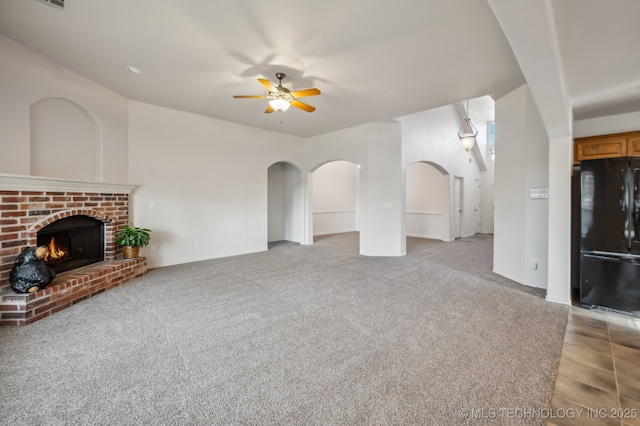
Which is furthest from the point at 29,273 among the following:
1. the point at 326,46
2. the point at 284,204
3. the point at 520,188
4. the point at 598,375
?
the point at 520,188

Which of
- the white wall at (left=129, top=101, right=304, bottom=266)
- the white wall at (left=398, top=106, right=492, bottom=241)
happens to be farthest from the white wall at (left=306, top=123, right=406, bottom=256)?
the white wall at (left=129, top=101, right=304, bottom=266)

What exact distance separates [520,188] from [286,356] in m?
4.11

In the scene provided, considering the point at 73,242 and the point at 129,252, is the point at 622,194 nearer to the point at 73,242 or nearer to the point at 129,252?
the point at 129,252

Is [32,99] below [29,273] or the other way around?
the other way around

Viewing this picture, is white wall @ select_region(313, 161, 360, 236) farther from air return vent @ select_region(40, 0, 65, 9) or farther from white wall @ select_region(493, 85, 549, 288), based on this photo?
air return vent @ select_region(40, 0, 65, 9)

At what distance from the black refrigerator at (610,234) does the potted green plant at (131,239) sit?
6177 mm

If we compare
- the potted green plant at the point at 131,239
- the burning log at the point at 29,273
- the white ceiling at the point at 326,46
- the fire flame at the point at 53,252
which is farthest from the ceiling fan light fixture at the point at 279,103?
the fire flame at the point at 53,252

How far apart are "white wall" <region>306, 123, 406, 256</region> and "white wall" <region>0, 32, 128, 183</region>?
15.6ft

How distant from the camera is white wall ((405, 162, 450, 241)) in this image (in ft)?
26.7

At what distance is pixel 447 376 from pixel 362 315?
1.10 m

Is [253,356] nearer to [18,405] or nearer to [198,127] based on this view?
[18,405]

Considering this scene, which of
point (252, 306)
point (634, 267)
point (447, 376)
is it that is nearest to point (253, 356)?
point (252, 306)

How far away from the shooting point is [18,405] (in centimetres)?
160

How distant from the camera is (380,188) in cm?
604
